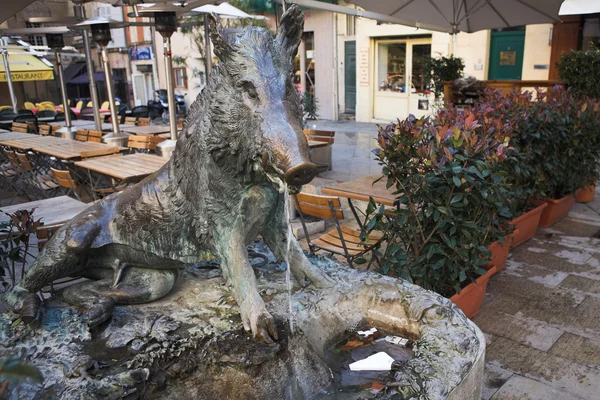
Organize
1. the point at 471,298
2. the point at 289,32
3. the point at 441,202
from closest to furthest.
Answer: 1. the point at 289,32
2. the point at 441,202
3. the point at 471,298

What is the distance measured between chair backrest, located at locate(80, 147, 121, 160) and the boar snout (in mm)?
5737

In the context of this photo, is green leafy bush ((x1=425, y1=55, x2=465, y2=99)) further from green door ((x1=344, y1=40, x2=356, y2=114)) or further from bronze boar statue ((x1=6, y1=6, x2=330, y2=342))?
bronze boar statue ((x1=6, y1=6, x2=330, y2=342))

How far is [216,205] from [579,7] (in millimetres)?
7436

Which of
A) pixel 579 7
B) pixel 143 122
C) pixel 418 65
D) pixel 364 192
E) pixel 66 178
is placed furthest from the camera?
pixel 418 65

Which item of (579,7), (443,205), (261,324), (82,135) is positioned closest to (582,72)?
(579,7)

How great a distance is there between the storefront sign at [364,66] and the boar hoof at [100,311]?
13.5 metres

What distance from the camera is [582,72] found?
24.9 feet

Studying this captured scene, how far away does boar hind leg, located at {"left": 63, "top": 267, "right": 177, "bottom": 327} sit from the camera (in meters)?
2.26

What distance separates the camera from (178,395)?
6.52 ft

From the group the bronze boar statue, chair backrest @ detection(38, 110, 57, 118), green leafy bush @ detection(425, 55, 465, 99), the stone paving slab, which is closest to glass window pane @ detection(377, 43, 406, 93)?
green leafy bush @ detection(425, 55, 465, 99)

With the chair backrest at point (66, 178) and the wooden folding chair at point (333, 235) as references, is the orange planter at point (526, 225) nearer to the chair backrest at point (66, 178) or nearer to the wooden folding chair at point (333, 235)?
the wooden folding chair at point (333, 235)

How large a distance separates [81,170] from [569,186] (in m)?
6.71

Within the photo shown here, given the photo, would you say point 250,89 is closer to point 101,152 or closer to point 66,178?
point 66,178

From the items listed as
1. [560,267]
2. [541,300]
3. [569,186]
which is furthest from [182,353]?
[569,186]
